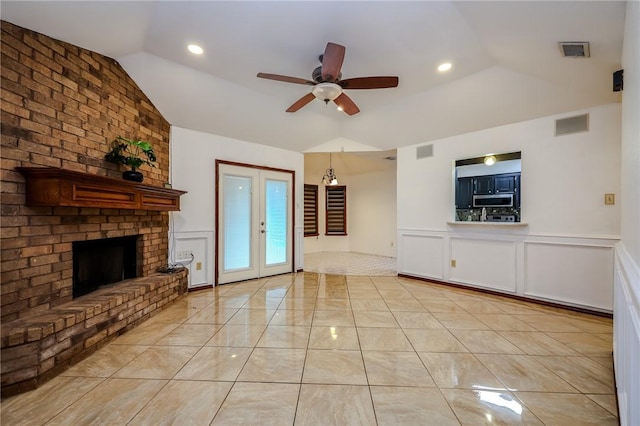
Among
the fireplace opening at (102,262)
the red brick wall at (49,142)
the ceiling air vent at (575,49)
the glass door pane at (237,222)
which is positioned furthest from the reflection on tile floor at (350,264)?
the ceiling air vent at (575,49)

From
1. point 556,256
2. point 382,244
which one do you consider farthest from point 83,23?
point 382,244

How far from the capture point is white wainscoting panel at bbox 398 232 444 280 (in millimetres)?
4512

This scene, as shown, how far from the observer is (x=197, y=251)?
13.6 feet

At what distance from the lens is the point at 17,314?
6.46ft

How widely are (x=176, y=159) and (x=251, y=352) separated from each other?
10.0 feet

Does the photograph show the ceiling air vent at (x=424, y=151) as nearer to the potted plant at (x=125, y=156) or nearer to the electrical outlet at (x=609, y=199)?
the electrical outlet at (x=609, y=199)

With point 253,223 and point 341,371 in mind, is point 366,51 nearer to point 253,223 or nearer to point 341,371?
point 341,371

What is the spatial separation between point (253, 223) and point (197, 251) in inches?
40.9

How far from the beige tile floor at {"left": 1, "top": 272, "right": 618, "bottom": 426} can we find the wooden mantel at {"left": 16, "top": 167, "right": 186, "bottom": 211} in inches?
49.9

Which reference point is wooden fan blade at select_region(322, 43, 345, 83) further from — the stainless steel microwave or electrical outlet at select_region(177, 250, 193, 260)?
electrical outlet at select_region(177, 250, 193, 260)

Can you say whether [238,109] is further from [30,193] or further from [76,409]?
[76,409]

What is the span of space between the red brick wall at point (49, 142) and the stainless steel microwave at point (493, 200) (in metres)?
4.66

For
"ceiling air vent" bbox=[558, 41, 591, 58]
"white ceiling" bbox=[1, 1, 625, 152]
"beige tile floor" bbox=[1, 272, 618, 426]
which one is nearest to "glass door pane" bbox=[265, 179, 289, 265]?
"white ceiling" bbox=[1, 1, 625, 152]

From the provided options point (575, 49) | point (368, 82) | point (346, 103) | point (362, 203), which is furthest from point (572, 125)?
point (362, 203)
